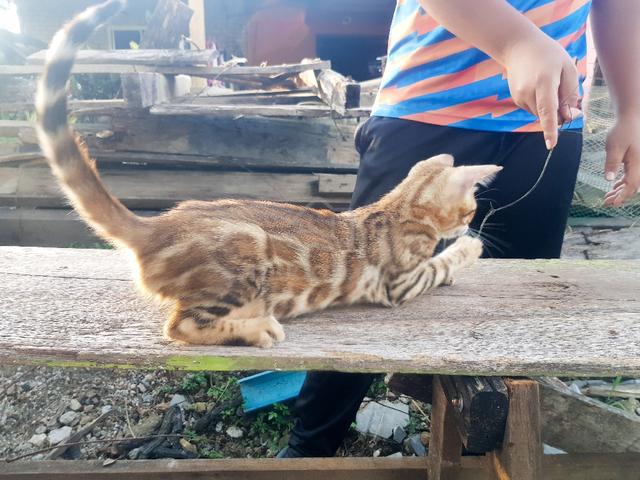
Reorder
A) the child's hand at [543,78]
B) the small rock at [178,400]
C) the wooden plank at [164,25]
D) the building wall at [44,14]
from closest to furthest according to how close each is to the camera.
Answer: the child's hand at [543,78] < the small rock at [178,400] < the wooden plank at [164,25] < the building wall at [44,14]

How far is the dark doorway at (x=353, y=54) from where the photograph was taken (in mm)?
10461

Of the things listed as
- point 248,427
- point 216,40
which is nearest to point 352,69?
point 216,40

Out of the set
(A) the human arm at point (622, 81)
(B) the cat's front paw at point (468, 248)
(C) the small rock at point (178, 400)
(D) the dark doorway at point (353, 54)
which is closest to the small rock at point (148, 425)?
(C) the small rock at point (178, 400)

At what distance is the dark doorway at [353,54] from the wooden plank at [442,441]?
928cm

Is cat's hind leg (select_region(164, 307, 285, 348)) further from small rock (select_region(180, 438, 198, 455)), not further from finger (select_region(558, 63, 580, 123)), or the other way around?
small rock (select_region(180, 438, 198, 455))

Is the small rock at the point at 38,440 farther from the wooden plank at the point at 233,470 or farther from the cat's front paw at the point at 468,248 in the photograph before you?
the cat's front paw at the point at 468,248

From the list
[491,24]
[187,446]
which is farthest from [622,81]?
[187,446]

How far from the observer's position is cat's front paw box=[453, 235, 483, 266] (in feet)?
6.99

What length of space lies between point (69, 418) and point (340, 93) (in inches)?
104

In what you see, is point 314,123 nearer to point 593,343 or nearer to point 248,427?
point 248,427

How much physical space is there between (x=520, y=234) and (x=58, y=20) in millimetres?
12014

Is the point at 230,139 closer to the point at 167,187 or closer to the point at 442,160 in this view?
the point at 167,187

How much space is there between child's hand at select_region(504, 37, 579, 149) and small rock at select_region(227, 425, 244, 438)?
2.27 m

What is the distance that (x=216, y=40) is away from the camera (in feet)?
33.0
